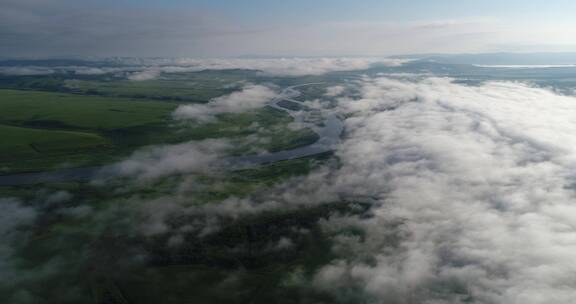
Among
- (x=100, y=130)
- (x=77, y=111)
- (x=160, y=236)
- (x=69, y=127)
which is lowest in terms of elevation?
(x=160, y=236)

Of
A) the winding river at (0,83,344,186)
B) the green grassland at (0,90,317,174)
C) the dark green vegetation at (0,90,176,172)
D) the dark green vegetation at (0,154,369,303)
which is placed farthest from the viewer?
the green grassland at (0,90,317,174)

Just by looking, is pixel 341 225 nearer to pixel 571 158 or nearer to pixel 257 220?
pixel 257 220

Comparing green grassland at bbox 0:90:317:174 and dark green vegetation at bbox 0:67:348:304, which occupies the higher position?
green grassland at bbox 0:90:317:174

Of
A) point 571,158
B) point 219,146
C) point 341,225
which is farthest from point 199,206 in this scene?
point 571,158

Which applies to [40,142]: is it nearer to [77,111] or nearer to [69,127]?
[69,127]

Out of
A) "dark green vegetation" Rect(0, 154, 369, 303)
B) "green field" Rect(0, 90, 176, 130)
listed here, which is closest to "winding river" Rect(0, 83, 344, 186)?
"dark green vegetation" Rect(0, 154, 369, 303)

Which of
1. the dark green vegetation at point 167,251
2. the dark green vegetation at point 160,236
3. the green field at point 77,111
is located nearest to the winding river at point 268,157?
the dark green vegetation at point 160,236

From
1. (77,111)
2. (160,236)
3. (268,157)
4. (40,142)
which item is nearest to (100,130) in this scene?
(40,142)

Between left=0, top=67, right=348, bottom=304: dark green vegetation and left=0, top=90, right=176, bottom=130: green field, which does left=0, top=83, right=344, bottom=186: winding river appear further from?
left=0, top=90, right=176, bottom=130: green field
